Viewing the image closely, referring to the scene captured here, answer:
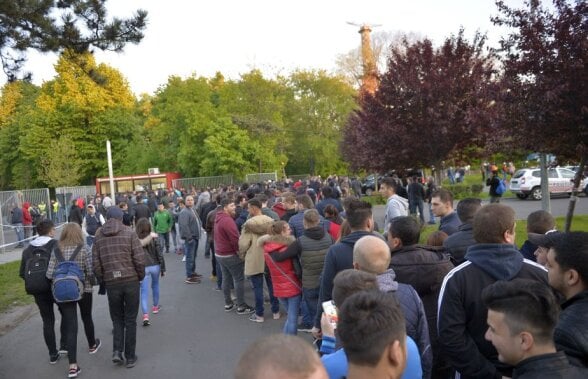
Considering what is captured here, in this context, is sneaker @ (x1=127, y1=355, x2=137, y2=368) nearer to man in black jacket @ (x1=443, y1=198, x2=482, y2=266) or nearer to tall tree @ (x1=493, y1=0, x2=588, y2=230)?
man in black jacket @ (x1=443, y1=198, x2=482, y2=266)

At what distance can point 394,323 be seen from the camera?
2053 mm

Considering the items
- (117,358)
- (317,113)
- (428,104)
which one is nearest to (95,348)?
(117,358)

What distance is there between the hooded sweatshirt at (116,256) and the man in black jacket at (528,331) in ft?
15.9

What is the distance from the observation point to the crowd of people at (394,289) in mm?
2104

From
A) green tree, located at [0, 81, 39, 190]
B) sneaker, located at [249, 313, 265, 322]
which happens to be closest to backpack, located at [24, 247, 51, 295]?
sneaker, located at [249, 313, 265, 322]

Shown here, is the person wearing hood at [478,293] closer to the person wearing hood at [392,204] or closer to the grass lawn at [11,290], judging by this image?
the person wearing hood at [392,204]

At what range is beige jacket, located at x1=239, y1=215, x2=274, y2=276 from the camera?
7684 millimetres

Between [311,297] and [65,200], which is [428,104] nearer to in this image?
[311,297]

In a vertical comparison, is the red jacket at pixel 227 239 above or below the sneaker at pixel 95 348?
above

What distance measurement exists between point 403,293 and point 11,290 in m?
11.7

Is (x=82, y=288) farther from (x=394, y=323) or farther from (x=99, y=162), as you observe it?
(x=99, y=162)

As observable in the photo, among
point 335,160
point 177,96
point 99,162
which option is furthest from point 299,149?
point 99,162

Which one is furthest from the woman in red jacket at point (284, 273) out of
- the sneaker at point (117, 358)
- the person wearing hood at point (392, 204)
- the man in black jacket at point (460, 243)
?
the man in black jacket at point (460, 243)

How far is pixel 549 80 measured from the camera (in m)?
7.92
